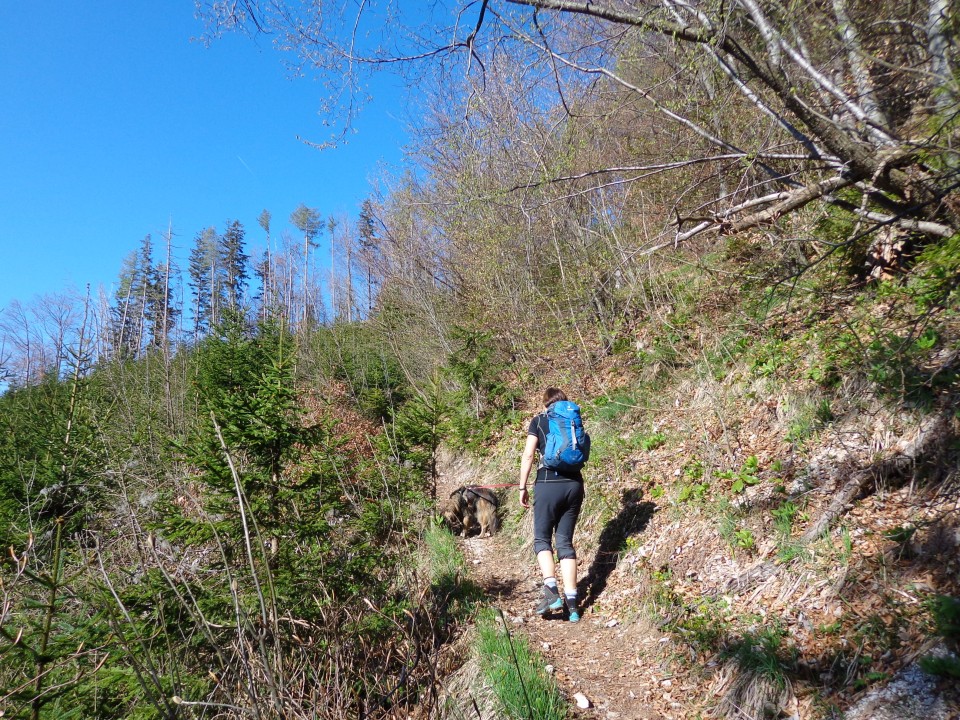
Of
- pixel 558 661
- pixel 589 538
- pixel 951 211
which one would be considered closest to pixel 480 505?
pixel 589 538

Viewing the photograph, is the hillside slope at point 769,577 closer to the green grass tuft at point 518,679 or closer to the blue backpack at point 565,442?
the green grass tuft at point 518,679

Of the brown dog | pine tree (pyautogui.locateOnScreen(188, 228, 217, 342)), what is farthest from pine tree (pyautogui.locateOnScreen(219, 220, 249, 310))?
the brown dog

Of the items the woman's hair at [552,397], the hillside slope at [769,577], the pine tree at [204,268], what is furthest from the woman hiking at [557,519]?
the pine tree at [204,268]

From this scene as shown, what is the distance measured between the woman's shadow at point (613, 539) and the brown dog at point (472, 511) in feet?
6.91

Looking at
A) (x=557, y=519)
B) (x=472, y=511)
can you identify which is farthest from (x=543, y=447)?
(x=472, y=511)

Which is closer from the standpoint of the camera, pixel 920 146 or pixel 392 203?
pixel 920 146

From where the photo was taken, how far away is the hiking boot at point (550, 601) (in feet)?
15.0

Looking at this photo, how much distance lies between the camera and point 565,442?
15.1 ft

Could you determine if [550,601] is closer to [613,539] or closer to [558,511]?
[558,511]

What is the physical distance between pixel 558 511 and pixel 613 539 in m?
1.15

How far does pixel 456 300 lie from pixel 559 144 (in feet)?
16.4

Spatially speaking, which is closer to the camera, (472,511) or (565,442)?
(565,442)

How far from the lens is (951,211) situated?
392 cm

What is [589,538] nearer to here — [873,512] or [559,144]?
[873,512]
